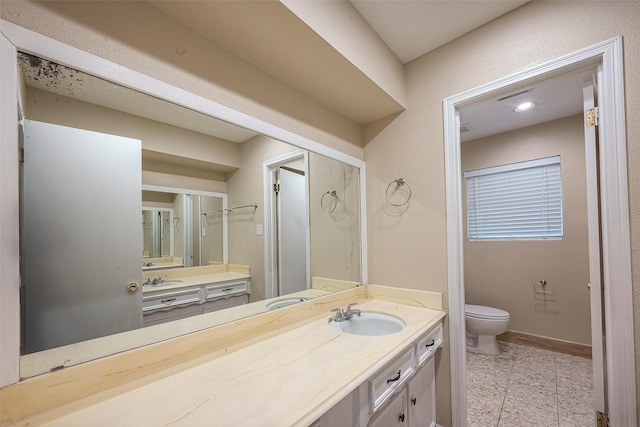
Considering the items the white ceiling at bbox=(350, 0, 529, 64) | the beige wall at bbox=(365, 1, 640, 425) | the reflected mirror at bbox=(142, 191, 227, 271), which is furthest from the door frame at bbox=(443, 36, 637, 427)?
the reflected mirror at bbox=(142, 191, 227, 271)

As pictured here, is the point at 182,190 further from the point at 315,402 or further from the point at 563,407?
the point at 563,407

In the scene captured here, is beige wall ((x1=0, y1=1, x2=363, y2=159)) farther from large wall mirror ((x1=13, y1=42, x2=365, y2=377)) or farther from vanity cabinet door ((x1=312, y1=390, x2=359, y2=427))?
vanity cabinet door ((x1=312, y1=390, x2=359, y2=427))

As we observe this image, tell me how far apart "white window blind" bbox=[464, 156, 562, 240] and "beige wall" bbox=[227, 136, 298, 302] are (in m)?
2.68

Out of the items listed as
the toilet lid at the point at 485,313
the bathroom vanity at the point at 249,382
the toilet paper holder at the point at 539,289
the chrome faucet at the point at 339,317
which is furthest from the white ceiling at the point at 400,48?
the toilet lid at the point at 485,313

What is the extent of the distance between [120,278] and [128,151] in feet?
1.55

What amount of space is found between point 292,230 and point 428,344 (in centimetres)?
101

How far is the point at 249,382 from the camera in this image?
33.1 inches

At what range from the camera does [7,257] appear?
26.9 inches

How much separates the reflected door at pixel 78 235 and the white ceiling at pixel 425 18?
135cm

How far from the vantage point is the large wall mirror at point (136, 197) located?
79 centimetres

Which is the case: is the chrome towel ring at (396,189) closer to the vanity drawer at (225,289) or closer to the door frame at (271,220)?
Answer: the door frame at (271,220)

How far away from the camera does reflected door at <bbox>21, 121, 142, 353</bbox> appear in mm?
772

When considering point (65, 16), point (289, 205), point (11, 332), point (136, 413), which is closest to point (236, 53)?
point (65, 16)

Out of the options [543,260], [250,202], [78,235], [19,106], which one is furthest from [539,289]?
[19,106]
